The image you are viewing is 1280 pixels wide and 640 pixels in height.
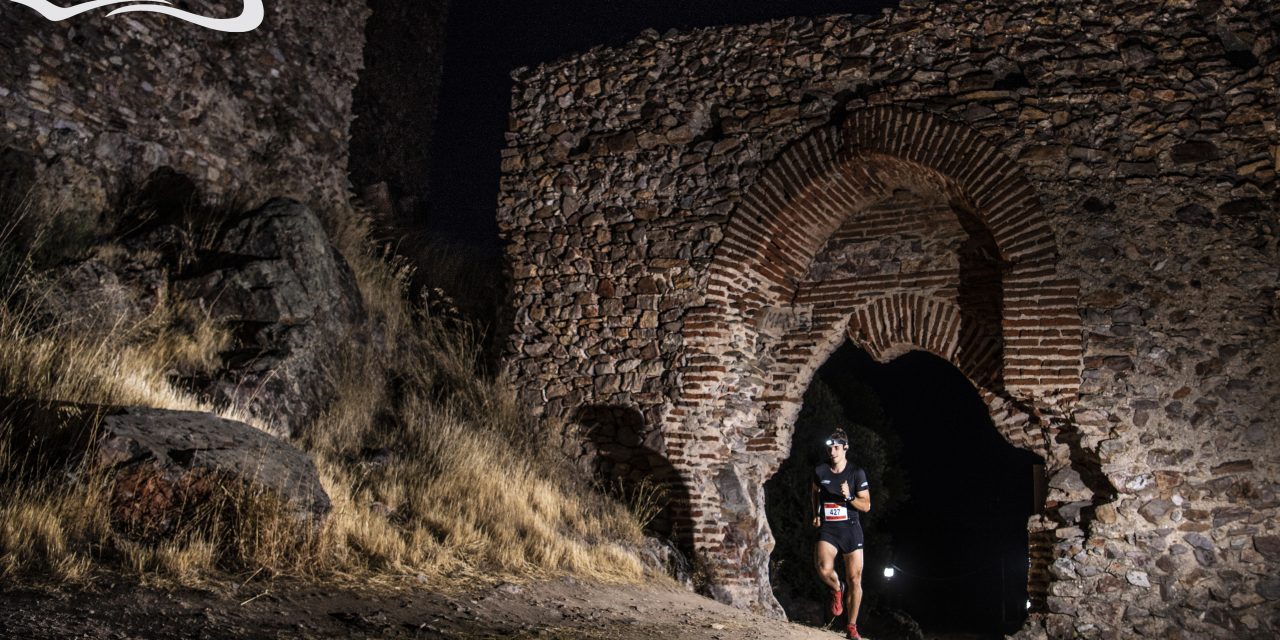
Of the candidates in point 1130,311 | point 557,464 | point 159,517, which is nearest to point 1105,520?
point 1130,311

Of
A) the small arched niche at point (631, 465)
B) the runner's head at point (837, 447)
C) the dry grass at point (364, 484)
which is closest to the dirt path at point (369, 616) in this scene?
the dry grass at point (364, 484)

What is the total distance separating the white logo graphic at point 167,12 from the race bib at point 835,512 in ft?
24.3

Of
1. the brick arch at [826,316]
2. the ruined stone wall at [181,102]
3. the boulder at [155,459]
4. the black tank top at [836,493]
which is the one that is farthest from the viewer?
the ruined stone wall at [181,102]

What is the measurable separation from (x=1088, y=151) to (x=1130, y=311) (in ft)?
4.19

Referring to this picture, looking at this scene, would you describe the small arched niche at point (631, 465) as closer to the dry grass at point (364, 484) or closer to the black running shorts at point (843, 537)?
the dry grass at point (364, 484)

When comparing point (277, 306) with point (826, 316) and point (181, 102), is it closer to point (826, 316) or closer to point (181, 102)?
point (181, 102)

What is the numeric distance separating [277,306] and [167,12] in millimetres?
3488

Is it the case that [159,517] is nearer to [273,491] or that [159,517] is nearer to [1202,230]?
[273,491]

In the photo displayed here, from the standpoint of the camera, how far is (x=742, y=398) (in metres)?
8.04

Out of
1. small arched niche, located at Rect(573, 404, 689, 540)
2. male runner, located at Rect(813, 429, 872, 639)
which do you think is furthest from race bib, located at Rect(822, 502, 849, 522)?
small arched niche, located at Rect(573, 404, 689, 540)

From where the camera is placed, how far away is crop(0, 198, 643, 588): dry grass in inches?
145

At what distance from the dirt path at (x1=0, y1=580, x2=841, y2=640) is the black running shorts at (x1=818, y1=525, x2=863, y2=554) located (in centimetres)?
151

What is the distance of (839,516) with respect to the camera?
283 inches

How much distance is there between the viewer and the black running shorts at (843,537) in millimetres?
7141
